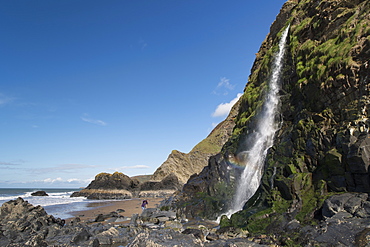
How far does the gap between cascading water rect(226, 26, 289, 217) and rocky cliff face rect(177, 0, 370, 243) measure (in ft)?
3.71

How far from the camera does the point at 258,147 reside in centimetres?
2997

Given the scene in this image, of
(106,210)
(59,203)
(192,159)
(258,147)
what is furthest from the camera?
(192,159)

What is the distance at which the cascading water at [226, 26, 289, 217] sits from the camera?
90.0 ft

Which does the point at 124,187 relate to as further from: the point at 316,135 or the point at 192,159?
the point at 316,135

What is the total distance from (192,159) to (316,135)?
308 feet

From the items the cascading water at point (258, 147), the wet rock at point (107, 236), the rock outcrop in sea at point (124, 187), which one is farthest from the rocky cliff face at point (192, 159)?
the wet rock at point (107, 236)

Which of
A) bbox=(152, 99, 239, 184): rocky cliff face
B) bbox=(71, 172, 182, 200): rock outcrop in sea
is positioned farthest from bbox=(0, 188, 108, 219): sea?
bbox=(152, 99, 239, 184): rocky cliff face

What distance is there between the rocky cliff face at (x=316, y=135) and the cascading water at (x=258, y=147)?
113 cm

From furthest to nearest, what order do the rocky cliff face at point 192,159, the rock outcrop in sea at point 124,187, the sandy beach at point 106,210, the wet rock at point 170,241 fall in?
the rocky cliff face at point 192,159, the rock outcrop in sea at point 124,187, the sandy beach at point 106,210, the wet rock at point 170,241

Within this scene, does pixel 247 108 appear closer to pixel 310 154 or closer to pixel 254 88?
pixel 254 88

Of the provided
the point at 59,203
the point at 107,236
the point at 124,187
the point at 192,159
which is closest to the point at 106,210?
the point at 59,203

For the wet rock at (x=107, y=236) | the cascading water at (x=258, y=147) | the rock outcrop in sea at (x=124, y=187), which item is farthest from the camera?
the rock outcrop in sea at (x=124, y=187)

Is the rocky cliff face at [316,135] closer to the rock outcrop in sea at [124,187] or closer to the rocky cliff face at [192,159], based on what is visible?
the rock outcrop in sea at [124,187]

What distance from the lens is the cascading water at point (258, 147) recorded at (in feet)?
90.0
